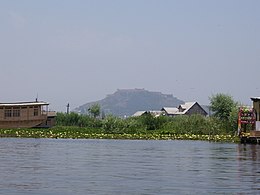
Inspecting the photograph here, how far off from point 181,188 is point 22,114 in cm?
7495

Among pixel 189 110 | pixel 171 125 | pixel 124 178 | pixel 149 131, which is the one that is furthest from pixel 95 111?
pixel 124 178

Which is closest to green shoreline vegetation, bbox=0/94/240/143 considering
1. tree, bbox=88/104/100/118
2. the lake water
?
the lake water

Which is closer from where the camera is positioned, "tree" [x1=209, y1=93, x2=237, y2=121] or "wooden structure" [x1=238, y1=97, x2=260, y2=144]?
"wooden structure" [x1=238, y1=97, x2=260, y2=144]

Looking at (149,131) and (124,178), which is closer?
(124,178)

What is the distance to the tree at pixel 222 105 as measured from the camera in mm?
91750

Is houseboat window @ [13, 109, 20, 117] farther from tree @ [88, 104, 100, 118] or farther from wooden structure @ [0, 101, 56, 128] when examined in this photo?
tree @ [88, 104, 100, 118]

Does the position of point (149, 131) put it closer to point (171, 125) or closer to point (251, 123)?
point (171, 125)

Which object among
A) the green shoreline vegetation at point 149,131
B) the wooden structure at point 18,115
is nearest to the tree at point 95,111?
the green shoreline vegetation at point 149,131

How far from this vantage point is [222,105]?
9244 centimetres

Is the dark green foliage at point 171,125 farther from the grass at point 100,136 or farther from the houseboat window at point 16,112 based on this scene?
the houseboat window at point 16,112

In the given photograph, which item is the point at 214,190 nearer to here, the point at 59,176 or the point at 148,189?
the point at 148,189

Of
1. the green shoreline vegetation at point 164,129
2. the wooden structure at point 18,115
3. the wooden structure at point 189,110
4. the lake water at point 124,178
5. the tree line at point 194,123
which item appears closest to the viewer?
the lake water at point 124,178

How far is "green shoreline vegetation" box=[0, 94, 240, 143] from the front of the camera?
270ft

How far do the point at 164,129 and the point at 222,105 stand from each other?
1037cm
